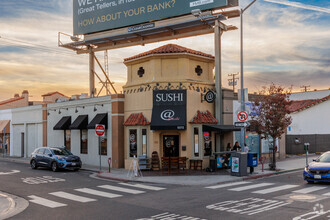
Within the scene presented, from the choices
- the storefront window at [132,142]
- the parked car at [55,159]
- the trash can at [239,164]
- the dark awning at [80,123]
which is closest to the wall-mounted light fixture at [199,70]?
the storefront window at [132,142]

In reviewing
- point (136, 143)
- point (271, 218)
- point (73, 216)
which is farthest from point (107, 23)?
point (271, 218)

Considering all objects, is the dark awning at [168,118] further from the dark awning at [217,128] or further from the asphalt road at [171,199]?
the asphalt road at [171,199]

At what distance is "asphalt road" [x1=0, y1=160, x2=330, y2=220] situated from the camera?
404 inches

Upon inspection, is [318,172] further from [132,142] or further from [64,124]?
[64,124]

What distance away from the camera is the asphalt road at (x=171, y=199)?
10259mm

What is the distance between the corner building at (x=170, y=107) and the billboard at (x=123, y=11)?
3.38 metres

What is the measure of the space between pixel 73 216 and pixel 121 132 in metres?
13.8

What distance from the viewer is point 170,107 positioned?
71.8ft

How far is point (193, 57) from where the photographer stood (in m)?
22.9

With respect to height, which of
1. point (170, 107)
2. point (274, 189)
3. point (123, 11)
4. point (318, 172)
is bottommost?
point (274, 189)

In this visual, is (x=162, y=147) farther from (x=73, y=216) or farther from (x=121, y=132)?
(x=73, y=216)

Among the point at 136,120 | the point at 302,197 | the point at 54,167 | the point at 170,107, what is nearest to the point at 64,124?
the point at 54,167

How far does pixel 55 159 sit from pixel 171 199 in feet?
40.7

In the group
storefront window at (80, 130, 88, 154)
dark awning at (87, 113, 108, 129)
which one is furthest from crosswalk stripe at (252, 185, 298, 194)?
storefront window at (80, 130, 88, 154)
